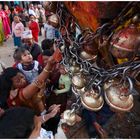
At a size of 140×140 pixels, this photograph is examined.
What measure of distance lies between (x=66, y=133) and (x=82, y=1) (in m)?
1.73

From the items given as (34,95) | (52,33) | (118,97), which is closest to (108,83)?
(118,97)

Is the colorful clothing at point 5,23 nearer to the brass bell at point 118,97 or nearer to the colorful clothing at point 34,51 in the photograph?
the colorful clothing at point 34,51

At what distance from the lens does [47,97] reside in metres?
2.91

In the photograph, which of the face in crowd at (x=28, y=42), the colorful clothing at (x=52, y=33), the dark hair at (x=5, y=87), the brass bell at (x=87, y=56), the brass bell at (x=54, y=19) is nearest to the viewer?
the brass bell at (x=87, y=56)

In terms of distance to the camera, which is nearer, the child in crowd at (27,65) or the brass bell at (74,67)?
the brass bell at (74,67)

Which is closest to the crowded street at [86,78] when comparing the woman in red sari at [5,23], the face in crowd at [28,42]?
the face in crowd at [28,42]

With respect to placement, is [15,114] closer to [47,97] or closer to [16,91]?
[16,91]

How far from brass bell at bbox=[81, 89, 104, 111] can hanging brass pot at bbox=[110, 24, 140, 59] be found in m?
0.24

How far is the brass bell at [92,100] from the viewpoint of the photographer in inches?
59.3

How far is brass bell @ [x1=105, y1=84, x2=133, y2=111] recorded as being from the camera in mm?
1387

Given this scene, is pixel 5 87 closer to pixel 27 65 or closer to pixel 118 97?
pixel 27 65

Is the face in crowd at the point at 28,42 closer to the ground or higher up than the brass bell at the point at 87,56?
closer to the ground

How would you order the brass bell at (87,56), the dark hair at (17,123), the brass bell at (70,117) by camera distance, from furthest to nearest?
the brass bell at (87,56) → the brass bell at (70,117) → the dark hair at (17,123)

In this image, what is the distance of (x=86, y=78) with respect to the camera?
1.73m
